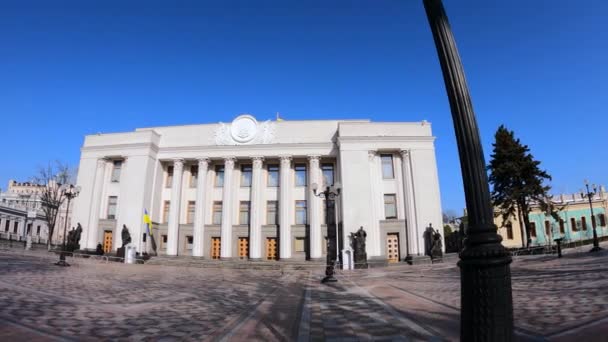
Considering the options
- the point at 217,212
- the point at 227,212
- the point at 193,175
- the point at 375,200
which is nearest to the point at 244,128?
the point at 193,175

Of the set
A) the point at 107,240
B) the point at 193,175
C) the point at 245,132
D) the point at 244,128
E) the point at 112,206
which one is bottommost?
the point at 107,240

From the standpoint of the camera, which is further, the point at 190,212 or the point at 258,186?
the point at 190,212

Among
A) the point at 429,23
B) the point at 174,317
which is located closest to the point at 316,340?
the point at 174,317

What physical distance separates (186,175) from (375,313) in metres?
30.7

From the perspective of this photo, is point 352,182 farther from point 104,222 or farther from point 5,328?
point 5,328

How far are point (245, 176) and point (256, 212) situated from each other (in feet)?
14.4

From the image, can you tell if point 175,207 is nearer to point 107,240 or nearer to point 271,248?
point 107,240

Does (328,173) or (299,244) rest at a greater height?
(328,173)

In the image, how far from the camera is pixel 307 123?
3319cm

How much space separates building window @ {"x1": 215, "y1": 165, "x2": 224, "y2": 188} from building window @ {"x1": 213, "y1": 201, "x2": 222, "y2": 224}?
5.93 feet

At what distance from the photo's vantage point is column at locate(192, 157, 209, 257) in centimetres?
3147

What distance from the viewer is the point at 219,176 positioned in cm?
3447

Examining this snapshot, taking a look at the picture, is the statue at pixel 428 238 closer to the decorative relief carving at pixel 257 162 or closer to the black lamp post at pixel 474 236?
the decorative relief carving at pixel 257 162

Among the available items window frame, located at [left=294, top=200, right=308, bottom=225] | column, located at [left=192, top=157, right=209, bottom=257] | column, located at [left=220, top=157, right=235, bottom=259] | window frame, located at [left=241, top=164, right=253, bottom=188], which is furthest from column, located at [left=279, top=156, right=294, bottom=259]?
column, located at [left=192, top=157, right=209, bottom=257]
